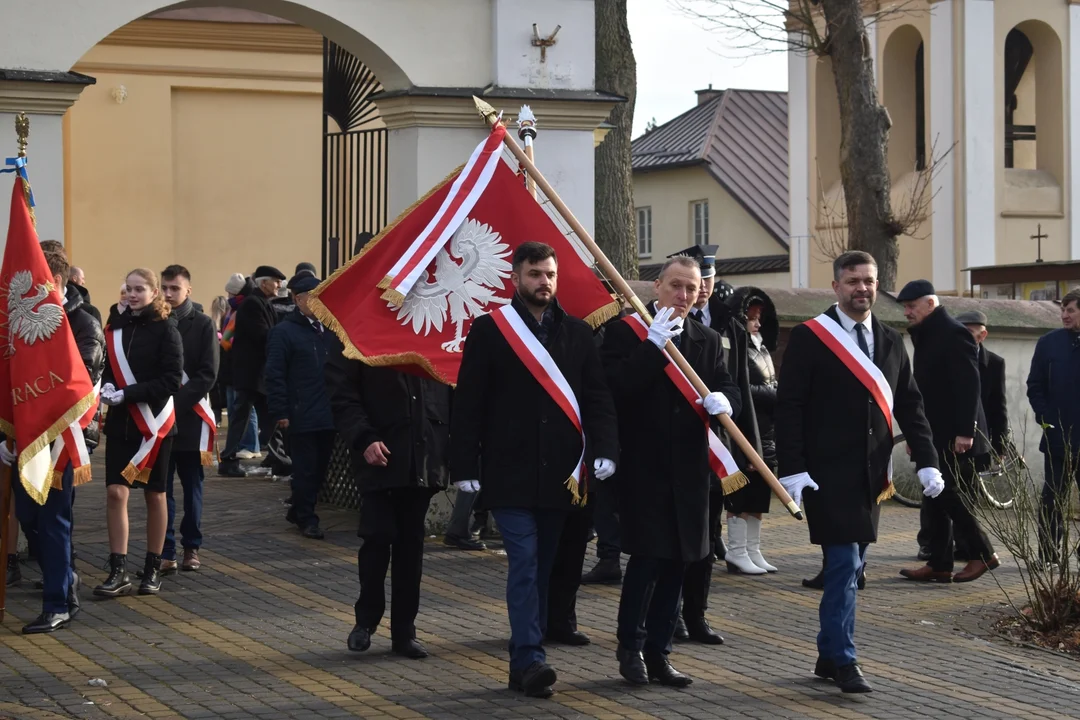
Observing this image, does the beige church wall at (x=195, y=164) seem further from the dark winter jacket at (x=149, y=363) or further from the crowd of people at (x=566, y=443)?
the dark winter jacket at (x=149, y=363)

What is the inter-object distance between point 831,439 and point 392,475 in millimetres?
2057

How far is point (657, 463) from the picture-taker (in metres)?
7.43

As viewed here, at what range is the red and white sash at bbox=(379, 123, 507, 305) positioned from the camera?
319 inches

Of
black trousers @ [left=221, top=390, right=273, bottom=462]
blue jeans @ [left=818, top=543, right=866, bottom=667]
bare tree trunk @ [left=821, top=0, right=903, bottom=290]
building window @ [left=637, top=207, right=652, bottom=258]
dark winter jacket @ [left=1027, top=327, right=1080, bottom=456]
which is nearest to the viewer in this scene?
blue jeans @ [left=818, top=543, right=866, bottom=667]

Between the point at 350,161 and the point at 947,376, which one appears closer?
the point at 947,376

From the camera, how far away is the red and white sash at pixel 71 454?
8547 millimetres

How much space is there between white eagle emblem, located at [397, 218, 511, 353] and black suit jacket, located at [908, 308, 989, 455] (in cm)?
355

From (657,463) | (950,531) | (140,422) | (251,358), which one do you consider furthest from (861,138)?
(657,463)

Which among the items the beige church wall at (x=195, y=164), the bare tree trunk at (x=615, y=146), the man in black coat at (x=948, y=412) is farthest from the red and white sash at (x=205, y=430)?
the beige church wall at (x=195, y=164)

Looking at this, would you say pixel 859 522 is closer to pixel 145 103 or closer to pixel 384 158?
pixel 384 158

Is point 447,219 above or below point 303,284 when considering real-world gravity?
above

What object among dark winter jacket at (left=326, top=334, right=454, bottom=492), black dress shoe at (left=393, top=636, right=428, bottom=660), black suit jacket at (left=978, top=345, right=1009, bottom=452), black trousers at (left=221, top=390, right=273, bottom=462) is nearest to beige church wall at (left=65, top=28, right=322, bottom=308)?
black trousers at (left=221, top=390, right=273, bottom=462)

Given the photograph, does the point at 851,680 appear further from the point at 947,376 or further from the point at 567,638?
the point at 947,376

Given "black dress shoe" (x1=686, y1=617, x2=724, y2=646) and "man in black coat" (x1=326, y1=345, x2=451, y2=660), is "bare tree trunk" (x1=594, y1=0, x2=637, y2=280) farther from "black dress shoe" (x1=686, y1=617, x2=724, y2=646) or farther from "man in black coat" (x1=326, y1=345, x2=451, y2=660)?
"man in black coat" (x1=326, y1=345, x2=451, y2=660)
